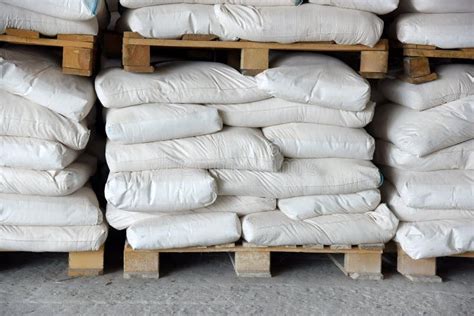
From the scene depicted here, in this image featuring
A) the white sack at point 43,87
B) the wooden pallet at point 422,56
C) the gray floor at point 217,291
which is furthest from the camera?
the wooden pallet at point 422,56

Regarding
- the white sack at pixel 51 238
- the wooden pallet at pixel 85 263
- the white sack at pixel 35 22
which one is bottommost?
the wooden pallet at pixel 85 263

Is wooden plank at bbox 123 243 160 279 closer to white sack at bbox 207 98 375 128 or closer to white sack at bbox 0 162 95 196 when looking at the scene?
white sack at bbox 0 162 95 196

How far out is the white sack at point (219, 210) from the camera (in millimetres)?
4543

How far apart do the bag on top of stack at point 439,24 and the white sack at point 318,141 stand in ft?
2.19

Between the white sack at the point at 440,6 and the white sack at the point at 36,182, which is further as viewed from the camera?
the white sack at the point at 440,6

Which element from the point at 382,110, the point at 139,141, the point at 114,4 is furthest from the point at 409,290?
the point at 114,4

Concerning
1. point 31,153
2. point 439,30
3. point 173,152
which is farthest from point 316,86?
point 31,153

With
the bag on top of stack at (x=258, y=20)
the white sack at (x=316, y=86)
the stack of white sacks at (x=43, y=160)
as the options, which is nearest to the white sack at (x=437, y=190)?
the white sack at (x=316, y=86)

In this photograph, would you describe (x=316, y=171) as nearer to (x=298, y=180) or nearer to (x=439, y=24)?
(x=298, y=180)

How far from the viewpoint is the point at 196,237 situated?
4504 mm

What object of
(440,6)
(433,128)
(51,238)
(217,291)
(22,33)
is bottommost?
(217,291)

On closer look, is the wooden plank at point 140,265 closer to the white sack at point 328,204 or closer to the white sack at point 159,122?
the white sack at point 159,122

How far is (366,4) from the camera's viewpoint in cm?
448

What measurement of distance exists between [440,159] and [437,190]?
0.20 m
